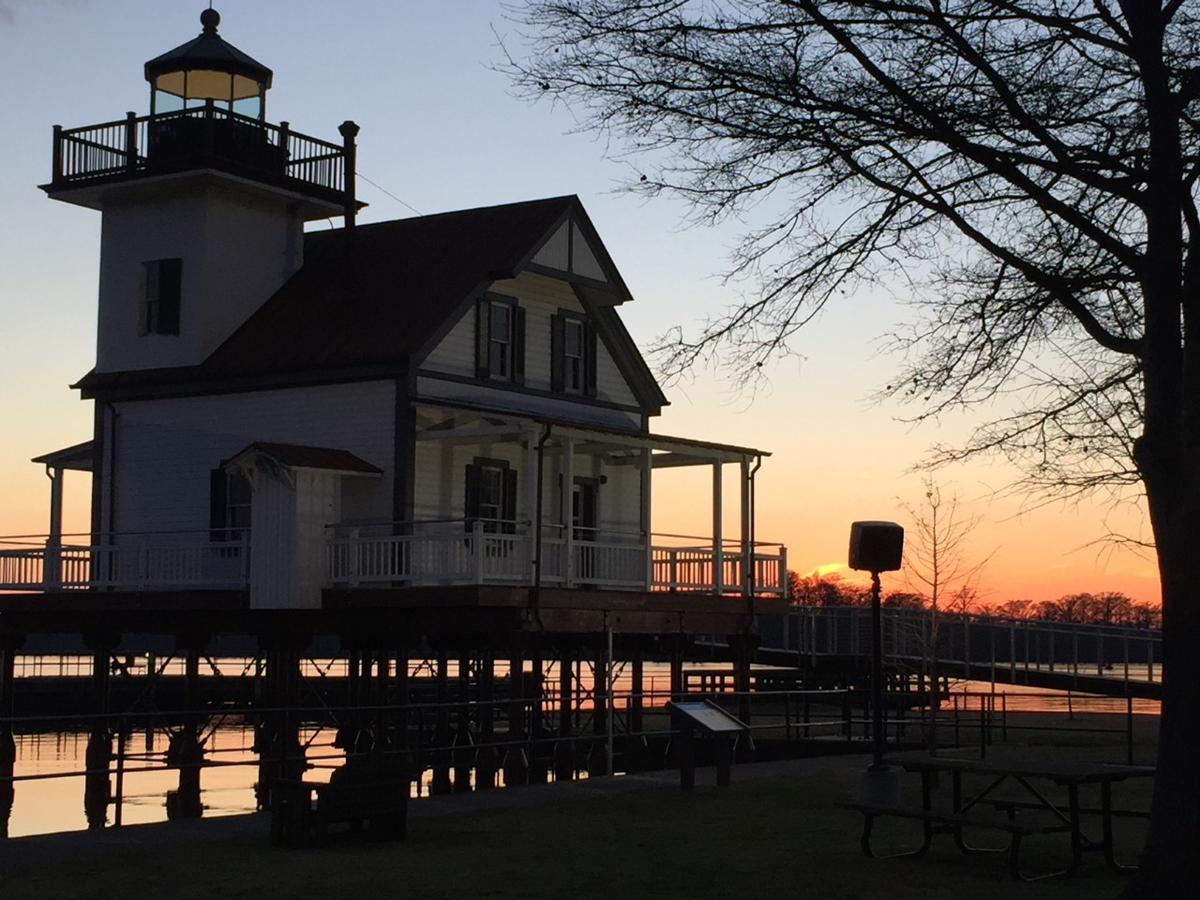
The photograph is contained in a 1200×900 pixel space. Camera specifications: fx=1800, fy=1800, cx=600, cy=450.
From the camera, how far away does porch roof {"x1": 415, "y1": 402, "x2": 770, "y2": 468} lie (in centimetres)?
3064

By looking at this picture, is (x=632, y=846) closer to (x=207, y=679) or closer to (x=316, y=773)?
(x=316, y=773)

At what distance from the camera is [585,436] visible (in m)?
31.4

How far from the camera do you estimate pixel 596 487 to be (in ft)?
123

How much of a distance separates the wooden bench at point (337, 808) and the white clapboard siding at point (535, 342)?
1804 centimetres

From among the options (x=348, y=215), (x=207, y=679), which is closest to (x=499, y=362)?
(x=348, y=215)

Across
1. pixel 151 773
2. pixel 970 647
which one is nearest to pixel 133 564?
pixel 151 773

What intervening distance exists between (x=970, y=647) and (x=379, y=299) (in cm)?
2299

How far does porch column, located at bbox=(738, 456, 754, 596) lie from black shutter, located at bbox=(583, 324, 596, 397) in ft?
12.8

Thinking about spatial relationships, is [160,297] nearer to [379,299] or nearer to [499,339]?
[379,299]

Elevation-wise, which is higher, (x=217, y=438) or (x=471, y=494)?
(x=217, y=438)

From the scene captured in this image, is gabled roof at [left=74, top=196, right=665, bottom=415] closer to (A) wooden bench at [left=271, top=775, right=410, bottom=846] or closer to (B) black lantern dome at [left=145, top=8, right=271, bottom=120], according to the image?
(B) black lantern dome at [left=145, top=8, right=271, bottom=120]

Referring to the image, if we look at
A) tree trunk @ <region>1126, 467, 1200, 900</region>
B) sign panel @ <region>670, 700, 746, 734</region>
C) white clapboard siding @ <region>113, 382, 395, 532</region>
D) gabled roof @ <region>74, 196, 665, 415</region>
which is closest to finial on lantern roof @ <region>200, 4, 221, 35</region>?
gabled roof @ <region>74, 196, 665, 415</region>

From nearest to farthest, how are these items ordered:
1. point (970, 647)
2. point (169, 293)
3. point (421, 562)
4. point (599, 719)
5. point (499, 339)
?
1. point (421, 562)
2. point (499, 339)
3. point (169, 293)
4. point (599, 719)
5. point (970, 647)

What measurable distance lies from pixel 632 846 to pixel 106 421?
24639mm
